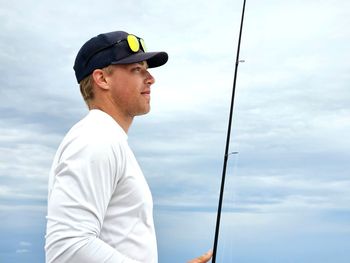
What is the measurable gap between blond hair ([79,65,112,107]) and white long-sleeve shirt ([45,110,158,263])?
149 mm

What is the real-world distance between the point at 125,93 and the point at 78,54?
0.38 meters

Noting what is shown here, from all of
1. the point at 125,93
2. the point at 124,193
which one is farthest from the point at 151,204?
the point at 125,93

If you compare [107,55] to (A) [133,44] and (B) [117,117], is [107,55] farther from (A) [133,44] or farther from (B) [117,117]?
(B) [117,117]

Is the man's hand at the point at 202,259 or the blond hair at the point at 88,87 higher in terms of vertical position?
the blond hair at the point at 88,87

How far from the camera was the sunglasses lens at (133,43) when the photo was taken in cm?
273

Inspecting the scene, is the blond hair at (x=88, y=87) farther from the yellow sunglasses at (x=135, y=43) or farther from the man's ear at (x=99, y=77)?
the yellow sunglasses at (x=135, y=43)

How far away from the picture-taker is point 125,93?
2.61 m

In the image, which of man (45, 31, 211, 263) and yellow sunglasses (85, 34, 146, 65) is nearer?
man (45, 31, 211, 263)

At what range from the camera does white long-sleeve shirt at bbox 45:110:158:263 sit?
2.21 metres

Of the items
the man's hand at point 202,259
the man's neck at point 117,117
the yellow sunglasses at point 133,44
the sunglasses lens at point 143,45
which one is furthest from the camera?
the sunglasses lens at point 143,45

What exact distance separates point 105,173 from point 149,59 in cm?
70

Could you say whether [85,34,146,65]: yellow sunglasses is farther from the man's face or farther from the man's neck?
the man's neck

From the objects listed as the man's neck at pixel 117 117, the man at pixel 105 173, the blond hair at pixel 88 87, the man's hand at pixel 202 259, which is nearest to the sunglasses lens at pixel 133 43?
the man at pixel 105 173

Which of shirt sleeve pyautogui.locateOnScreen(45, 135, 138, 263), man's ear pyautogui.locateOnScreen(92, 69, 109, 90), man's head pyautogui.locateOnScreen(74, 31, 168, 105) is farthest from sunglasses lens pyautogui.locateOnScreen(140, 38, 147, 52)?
shirt sleeve pyautogui.locateOnScreen(45, 135, 138, 263)
